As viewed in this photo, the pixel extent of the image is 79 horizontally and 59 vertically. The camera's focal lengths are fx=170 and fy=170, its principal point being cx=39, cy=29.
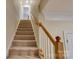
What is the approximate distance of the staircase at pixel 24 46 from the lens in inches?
177

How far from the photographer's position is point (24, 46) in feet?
16.8

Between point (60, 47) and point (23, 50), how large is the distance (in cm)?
238

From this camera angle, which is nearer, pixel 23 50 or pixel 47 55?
pixel 47 55

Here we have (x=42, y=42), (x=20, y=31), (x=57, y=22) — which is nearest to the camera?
(x=42, y=42)

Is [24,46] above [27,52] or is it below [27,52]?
above

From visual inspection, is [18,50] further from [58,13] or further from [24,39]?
[58,13]

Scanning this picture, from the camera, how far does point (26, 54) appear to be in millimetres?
4562

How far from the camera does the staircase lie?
14.7ft

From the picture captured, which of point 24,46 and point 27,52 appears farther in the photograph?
point 24,46
